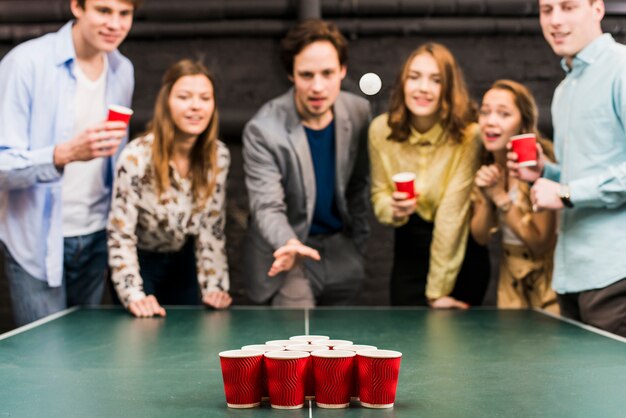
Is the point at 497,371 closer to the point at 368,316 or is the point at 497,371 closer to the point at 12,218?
the point at 368,316

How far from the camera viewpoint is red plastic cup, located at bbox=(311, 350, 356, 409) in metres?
1.67

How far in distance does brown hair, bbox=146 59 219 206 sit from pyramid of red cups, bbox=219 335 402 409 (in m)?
1.72

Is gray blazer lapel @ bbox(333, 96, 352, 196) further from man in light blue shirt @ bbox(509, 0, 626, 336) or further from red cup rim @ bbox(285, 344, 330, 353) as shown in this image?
red cup rim @ bbox(285, 344, 330, 353)

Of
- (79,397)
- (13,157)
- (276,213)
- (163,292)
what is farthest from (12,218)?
(79,397)

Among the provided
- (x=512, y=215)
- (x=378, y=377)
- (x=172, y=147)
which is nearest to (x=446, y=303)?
(x=512, y=215)

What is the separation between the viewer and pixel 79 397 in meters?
1.78

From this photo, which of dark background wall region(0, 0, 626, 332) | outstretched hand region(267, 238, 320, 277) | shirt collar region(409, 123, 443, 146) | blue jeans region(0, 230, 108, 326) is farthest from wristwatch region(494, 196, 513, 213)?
dark background wall region(0, 0, 626, 332)

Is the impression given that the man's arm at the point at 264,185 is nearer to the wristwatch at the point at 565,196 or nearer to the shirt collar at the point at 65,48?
the shirt collar at the point at 65,48

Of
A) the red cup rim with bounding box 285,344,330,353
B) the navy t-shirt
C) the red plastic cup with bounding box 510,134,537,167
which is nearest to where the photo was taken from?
the red cup rim with bounding box 285,344,330,353

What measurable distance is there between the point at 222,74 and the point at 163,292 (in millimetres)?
2530

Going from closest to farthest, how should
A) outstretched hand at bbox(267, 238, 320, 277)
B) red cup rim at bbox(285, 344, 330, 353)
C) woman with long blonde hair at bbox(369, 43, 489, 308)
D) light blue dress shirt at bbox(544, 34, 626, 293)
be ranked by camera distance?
red cup rim at bbox(285, 344, 330, 353) → light blue dress shirt at bbox(544, 34, 626, 293) → outstretched hand at bbox(267, 238, 320, 277) → woman with long blonde hair at bbox(369, 43, 489, 308)

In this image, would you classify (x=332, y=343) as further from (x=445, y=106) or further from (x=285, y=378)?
(x=445, y=106)

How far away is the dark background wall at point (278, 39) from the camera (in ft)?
18.8

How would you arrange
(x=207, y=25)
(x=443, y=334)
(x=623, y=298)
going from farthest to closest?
(x=207, y=25), (x=623, y=298), (x=443, y=334)
